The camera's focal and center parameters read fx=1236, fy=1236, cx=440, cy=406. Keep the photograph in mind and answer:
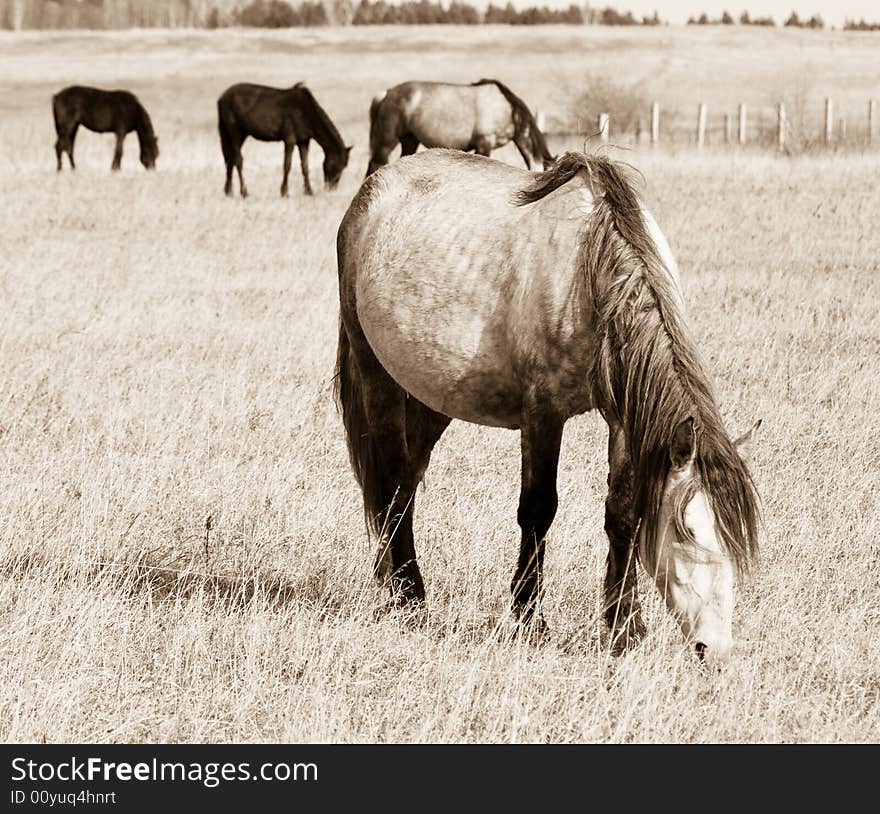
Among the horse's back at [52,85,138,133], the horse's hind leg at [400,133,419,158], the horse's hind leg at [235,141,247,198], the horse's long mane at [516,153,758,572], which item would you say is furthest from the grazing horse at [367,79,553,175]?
the horse's long mane at [516,153,758,572]

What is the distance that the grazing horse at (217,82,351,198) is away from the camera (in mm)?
20016

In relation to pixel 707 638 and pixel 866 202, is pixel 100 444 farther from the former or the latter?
pixel 866 202

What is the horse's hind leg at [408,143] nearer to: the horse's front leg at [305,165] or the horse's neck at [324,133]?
the horse's neck at [324,133]

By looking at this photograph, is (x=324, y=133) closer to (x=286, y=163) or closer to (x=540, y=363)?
(x=286, y=163)

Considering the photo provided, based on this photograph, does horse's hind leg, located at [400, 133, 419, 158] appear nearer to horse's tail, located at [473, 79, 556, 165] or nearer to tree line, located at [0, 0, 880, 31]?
horse's tail, located at [473, 79, 556, 165]

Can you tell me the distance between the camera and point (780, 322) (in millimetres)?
9703

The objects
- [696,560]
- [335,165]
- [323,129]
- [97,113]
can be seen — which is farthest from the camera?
[97,113]

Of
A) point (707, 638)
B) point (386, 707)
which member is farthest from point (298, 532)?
point (707, 638)

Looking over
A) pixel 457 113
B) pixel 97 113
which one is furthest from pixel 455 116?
pixel 97 113

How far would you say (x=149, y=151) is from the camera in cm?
2425

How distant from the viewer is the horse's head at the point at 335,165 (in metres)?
19.8

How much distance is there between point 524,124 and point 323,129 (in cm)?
360

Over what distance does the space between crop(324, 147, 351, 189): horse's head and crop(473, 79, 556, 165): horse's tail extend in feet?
8.29

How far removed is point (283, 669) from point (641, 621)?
1.22m
